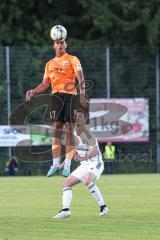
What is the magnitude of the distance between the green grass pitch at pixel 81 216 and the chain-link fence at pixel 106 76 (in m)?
19.4

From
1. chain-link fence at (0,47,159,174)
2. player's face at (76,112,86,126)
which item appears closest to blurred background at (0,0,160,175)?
chain-link fence at (0,47,159,174)

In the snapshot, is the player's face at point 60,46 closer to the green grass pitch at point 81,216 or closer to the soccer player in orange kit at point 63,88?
the soccer player in orange kit at point 63,88

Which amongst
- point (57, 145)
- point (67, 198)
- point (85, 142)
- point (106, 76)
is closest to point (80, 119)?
point (85, 142)

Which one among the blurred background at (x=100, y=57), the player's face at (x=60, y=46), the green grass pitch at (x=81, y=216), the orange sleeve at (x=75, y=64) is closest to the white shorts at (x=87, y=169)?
the green grass pitch at (x=81, y=216)

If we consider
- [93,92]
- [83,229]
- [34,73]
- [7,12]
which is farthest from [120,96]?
[83,229]

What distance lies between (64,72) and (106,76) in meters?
31.5

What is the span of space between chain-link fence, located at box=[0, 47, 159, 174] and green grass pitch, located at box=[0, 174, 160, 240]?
19.4 m

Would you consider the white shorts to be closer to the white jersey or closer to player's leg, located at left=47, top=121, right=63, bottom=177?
the white jersey

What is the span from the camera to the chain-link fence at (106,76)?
46.1 metres

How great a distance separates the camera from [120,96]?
4822 cm

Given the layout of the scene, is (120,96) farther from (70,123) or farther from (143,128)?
(70,123)

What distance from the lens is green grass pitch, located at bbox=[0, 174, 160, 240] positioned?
13.6 m

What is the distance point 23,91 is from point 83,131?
30.3m

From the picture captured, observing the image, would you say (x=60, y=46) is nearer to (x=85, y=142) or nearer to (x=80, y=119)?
(x=80, y=119)
